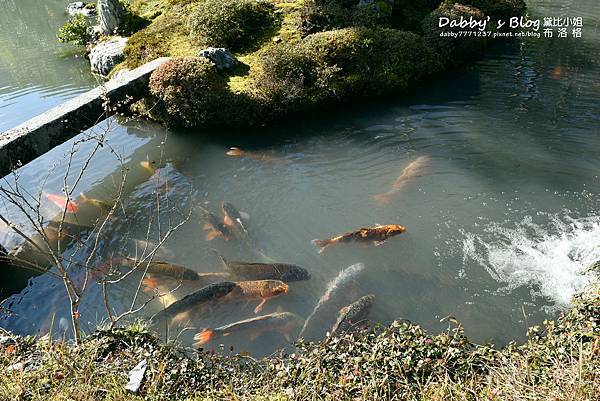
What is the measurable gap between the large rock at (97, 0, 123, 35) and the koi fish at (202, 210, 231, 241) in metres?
10.1

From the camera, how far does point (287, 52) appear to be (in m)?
11.1

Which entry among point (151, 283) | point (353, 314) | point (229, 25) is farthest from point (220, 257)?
point (229, 25)

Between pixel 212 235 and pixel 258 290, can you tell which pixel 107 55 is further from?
pixel 258 290

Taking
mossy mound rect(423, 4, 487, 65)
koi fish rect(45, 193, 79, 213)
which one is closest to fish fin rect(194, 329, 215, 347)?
koi fish rect(45, 193, 79, 213)

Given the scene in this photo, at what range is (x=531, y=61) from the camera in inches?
515

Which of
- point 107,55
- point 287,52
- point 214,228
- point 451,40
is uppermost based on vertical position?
point 107,55

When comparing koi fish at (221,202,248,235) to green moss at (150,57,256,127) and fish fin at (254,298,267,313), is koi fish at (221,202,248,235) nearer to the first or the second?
fish fin at (254,298,267,313)

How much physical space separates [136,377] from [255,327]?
1.79m

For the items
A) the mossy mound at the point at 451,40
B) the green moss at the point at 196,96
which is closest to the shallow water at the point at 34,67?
the green moss at the point at 196,96

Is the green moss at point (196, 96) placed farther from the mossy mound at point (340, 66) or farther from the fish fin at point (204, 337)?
the fish fin at point (204, 337)

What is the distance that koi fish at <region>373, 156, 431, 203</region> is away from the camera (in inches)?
314

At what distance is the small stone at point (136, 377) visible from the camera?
4.00m

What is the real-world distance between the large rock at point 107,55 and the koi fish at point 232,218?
7.86 m

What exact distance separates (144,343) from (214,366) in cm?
80
